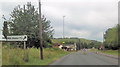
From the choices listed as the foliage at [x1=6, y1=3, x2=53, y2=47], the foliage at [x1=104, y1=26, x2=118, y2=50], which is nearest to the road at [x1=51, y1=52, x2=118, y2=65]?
the foliage at [x1=6, y1=3, x2=53, y2=47]

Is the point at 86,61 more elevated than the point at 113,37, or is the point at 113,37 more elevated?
the point at 113,37

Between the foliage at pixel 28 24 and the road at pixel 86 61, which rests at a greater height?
the foliage at pixel 28 24

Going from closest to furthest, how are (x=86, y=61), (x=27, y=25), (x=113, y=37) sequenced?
(x=86, y=61) → (x=27, y=25) → (x=113, y=37)

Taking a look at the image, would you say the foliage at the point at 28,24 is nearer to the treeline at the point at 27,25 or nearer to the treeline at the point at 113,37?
the treeline at the point at 27,25

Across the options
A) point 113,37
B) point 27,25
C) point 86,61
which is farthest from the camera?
point 113,37

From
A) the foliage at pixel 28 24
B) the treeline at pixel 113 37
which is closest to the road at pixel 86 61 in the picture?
the foliage at pixel 28 24

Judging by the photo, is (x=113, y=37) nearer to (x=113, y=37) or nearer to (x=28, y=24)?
(x=113, y=37)

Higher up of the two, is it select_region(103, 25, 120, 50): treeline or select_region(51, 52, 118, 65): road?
select_region(103, 25, 120, 50): treeline

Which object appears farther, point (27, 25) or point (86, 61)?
point (27, 25)

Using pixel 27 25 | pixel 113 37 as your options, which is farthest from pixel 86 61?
pixel 113 37

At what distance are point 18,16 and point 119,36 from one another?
22724 mm

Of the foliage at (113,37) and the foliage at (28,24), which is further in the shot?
the foliage at (113,37)

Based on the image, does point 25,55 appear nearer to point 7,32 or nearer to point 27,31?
point 27,31

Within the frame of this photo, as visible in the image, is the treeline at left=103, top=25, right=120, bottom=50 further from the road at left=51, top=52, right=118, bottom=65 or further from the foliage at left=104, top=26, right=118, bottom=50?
the road at left=51, top=52, right=118, bottom=65
